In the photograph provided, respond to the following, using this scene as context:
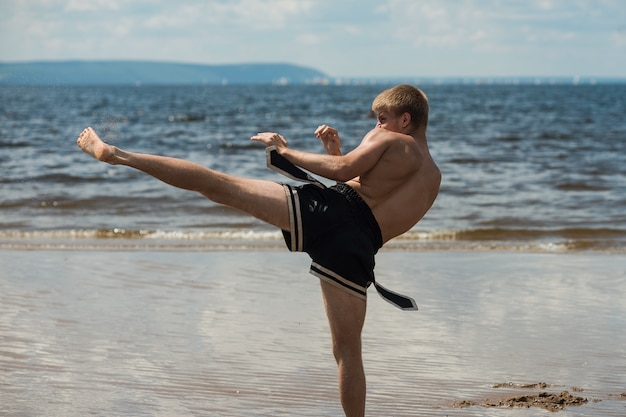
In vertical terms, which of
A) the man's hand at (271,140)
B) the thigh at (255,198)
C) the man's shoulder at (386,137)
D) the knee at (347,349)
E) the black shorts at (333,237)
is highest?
the man's shoulder at (386,137)

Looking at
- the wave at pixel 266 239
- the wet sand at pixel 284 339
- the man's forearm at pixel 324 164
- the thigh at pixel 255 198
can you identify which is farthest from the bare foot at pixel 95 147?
the wave at pixel 266 239

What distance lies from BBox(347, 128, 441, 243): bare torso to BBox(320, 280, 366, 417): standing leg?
390 millimetres

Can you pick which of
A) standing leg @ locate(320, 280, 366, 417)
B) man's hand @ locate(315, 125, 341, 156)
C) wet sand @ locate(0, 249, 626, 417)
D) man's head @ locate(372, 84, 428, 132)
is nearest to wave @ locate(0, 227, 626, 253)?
wet sand @ locate(0, 249, 626, 417)

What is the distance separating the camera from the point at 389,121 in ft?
14.7

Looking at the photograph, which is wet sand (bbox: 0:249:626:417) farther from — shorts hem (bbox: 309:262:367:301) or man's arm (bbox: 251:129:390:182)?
man's arm (bbox: 251:129:390:182)

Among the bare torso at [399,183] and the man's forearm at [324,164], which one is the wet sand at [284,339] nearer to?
the bare torso at [399,183]

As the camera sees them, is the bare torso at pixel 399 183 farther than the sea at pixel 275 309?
No

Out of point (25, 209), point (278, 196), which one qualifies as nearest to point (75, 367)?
point (278, 196)

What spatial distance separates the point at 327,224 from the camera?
4375 mm

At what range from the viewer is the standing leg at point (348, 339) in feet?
14.5

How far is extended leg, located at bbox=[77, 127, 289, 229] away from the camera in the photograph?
427 cm

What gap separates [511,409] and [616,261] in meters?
5.52

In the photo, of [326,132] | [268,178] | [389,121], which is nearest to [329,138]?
[326,132]

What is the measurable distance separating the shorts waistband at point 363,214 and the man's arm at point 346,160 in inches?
6.0
